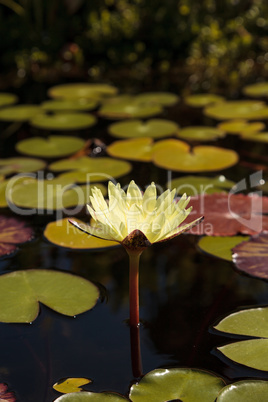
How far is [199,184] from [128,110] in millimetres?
884

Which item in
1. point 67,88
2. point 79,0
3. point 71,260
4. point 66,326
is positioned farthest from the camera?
point 79,0

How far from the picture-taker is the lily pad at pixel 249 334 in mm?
1035

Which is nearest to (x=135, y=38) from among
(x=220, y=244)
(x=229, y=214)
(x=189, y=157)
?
(x=189, y=157)

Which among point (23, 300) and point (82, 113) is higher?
point (82, 113)

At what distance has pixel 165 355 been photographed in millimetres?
1078

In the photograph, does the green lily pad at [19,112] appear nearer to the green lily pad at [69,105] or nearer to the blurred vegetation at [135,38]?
the green lily pad at [69,105]

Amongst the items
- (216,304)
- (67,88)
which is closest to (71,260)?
(216,304)

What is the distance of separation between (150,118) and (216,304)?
148 cm

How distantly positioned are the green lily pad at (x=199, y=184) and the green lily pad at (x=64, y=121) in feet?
2.40

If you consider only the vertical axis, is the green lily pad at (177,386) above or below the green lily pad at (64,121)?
below

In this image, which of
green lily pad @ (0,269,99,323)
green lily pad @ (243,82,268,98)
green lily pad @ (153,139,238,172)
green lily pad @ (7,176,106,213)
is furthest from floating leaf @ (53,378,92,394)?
green lily pad @ (243,82,268,98)

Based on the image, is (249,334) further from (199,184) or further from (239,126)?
(239,126)

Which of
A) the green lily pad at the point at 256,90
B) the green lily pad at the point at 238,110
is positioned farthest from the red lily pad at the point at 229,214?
the green lily pad at the point at 256,90

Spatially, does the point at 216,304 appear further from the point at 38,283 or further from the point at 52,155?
the point at 52,155
